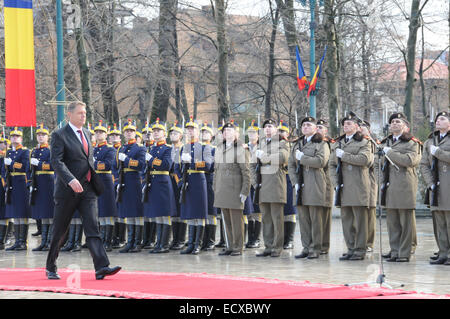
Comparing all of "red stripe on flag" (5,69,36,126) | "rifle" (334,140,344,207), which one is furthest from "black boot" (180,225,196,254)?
"red stripe on flag" (5,69,36,126)

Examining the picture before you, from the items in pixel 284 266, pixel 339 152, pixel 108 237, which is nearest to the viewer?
pixel 284 266

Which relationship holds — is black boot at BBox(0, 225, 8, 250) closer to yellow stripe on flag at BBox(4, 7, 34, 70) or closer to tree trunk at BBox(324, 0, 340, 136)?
yellow stripe on flag at BBox(4, 7, 34, 70)

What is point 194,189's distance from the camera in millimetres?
12469

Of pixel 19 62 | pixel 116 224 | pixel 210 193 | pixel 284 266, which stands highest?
pixel 19 62

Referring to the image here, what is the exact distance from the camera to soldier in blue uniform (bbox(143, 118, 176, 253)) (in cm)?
1272

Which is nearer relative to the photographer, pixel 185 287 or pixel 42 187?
pixel 185 287

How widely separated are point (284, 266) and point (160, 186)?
3152 millimetres

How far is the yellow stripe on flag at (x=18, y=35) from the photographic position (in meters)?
16.2

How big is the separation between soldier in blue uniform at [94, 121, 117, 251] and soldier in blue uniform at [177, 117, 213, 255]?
4.64 ft

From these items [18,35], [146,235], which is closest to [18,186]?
[146,235]

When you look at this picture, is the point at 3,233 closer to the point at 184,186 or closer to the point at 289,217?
the point at 184,186

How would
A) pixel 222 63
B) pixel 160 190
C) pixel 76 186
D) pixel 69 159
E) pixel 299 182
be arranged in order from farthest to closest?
1. pixel 222 63
2. pixel 160 190
3. pixel 299 182
4. pixel 69 159
5. pixel 76 186

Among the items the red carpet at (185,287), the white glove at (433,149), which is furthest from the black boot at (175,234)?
the white glove at (433,149)

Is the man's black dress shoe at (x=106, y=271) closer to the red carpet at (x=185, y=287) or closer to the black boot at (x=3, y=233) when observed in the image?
the red carpet at (x=185, y=287)
